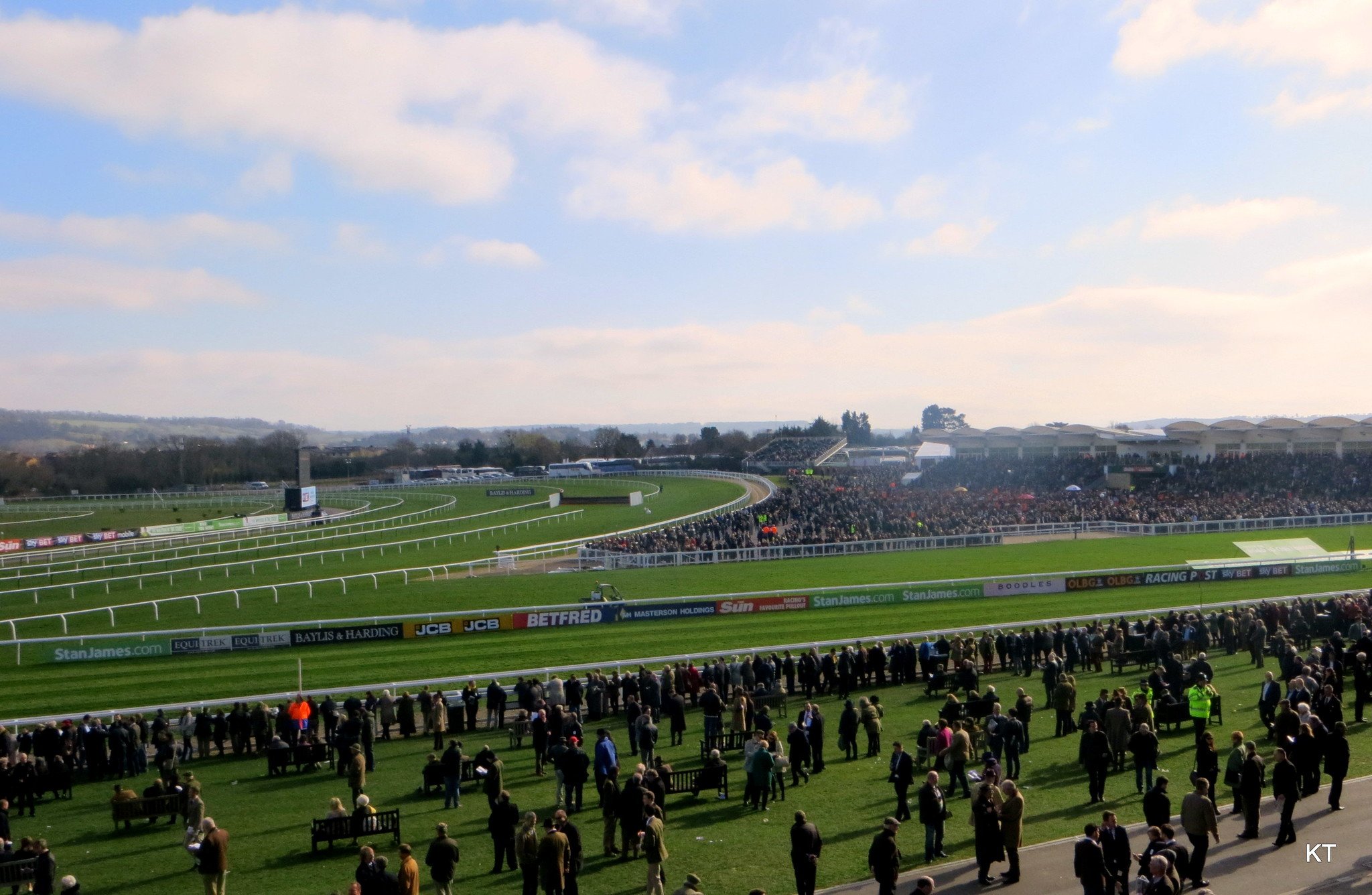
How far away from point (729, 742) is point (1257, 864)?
24.3 ft

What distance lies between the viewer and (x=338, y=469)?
131m

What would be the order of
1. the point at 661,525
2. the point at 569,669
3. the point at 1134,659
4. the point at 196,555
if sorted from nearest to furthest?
the point at 569,669 < the point at 1134,659 < the point at 196,555 < the point at 661,525

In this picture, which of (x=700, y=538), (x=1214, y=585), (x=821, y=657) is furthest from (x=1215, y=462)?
(x=821, y=657)

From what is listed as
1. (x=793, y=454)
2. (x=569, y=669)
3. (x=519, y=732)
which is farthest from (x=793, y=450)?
(x=519, y=732)

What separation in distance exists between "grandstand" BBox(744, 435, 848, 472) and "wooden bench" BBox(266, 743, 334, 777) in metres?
76.0

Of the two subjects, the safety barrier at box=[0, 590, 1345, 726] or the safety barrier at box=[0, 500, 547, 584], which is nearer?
the safety barrier at box=[0, 590, 1345, 726]

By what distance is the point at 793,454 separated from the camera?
108 metres

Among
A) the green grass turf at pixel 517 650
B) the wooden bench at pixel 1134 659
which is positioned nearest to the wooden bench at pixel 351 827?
the green grass turf at pixel 517 650

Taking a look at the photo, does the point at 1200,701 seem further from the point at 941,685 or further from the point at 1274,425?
the point at 1274,425

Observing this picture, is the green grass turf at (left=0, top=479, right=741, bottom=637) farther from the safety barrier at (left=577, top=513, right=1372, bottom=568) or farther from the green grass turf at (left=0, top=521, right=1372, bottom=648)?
the safety barrier at (left=577, top=513, right=1372, bottom=568)

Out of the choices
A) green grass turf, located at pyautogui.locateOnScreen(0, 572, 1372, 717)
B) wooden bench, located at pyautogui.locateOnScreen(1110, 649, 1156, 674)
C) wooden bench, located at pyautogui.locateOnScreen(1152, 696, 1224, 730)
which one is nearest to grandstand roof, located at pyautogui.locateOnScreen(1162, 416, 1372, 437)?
green grass turf, located at pyautogui.locateOnScreen(0, 572, 1372, 717)

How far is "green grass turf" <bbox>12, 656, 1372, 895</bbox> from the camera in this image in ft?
33.8

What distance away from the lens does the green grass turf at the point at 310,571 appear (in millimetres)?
29938

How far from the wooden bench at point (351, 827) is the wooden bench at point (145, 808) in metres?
2.53
